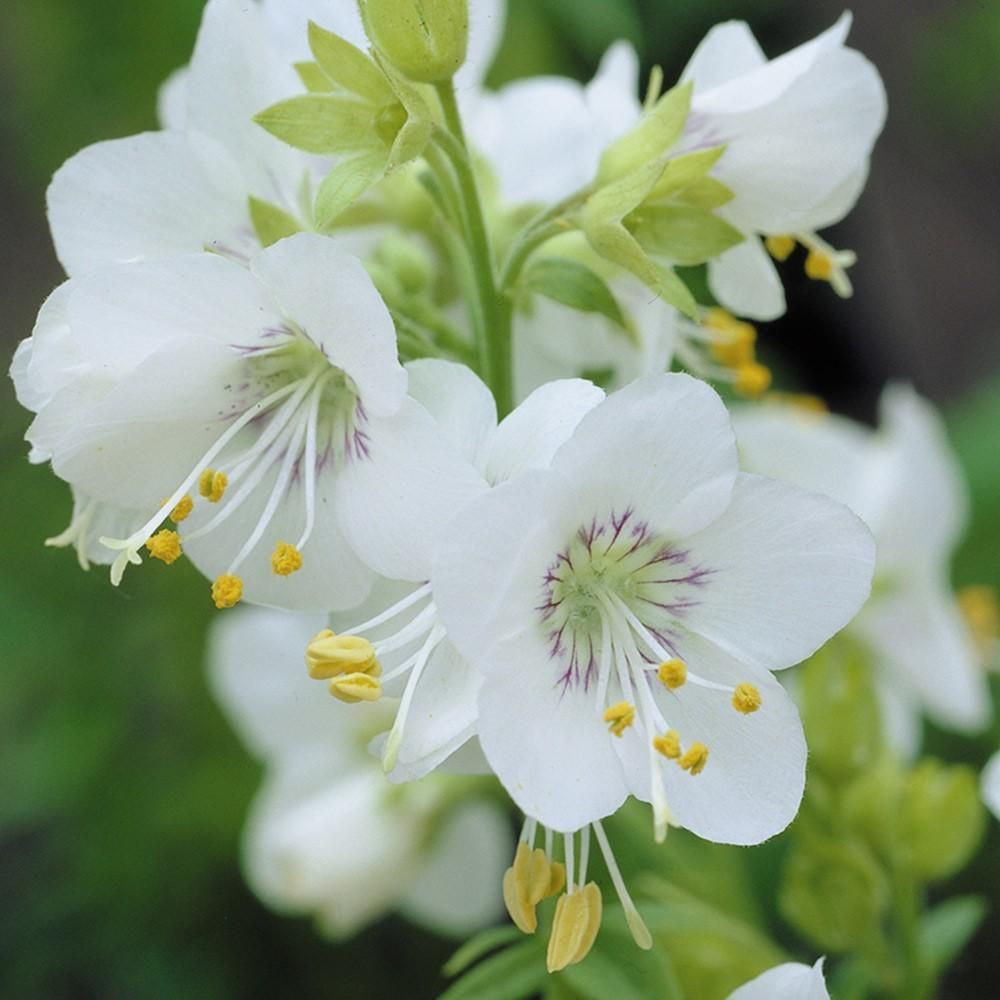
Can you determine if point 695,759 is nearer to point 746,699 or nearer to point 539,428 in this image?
point 746,699

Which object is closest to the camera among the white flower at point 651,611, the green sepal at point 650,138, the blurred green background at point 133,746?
the white flower at point 651,611

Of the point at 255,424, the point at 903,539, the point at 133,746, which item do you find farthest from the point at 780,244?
the point at 133,746

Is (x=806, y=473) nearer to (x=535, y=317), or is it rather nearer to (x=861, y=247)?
(x=535, y=317)

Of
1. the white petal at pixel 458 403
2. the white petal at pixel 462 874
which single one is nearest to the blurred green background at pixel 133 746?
the white petal at pixel 462 874

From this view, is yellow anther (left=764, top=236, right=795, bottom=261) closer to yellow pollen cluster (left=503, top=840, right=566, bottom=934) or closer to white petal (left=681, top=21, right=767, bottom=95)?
A: white petal (left=681, top=21, right=767, bottom=95)

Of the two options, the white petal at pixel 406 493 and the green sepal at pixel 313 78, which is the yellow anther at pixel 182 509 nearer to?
the white petal at pixel 406 493
